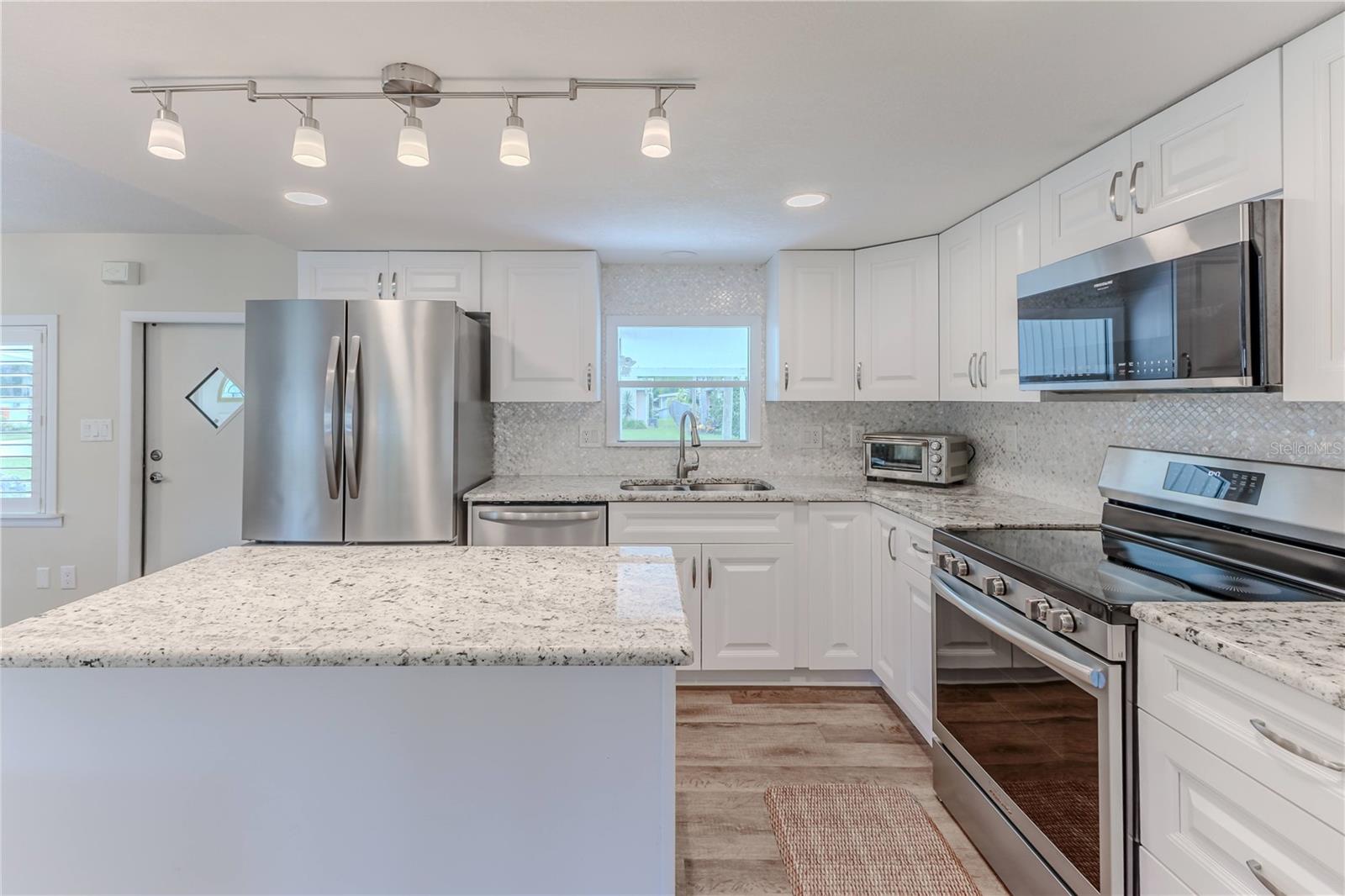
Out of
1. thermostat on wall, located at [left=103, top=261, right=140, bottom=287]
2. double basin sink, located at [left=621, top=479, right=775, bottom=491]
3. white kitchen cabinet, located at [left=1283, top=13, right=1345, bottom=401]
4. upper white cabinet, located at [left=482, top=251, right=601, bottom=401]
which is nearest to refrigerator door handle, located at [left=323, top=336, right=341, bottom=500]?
upper white cabinet, located at [left=482, top=251, right=601, bottom=401]

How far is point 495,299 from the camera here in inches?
128

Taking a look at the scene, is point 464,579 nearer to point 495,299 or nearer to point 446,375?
point 446,375

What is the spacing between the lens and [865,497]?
2.91 metres

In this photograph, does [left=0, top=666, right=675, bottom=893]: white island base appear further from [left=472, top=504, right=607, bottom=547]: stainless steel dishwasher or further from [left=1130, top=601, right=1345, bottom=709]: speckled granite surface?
[left=472, top=504, right=607, bottom=547]: stainless steel dishwasher

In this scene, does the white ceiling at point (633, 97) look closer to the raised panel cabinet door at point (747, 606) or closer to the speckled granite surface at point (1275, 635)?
the speckled granite surface at point (1275, 635)

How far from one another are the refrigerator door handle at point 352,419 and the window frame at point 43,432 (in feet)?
7.97

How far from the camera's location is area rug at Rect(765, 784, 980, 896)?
1.73 meters

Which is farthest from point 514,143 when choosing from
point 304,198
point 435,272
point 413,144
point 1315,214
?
point 435,272

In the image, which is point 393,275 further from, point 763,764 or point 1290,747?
point 1290,747

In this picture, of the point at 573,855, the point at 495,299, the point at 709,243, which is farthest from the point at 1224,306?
the point at 495,299

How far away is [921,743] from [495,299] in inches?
112

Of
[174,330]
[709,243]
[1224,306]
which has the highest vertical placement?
[709,243]

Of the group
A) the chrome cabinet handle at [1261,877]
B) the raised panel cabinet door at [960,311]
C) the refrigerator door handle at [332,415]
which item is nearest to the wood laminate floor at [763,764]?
the chrome cabinet handle at [1261,877]

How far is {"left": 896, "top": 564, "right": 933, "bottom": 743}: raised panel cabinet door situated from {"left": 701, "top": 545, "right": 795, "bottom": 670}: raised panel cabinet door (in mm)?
540
